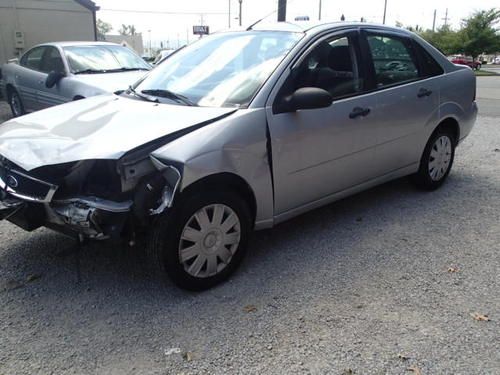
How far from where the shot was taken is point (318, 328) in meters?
2.66

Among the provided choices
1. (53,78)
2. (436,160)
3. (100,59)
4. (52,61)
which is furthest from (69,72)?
(436,160)

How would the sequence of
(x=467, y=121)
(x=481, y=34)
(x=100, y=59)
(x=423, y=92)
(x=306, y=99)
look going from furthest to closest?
(x=481, y=34) → (x=100, y=59) → (x=467, y=121) → (x=423, y=92) → (x=306, y=99)

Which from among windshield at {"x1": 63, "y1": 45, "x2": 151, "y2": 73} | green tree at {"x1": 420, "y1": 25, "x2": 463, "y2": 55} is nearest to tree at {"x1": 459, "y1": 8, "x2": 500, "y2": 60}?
green tree at {"x1": 420, "y1": 25, "x2": 463, "y2": 55}

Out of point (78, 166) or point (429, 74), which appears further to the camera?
point (429, 74)

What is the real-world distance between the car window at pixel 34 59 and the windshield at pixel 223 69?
5.20 metres

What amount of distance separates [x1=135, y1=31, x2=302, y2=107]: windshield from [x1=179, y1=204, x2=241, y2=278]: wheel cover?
78 cm

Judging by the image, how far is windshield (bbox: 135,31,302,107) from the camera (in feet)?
10.7

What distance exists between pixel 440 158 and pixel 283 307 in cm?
289

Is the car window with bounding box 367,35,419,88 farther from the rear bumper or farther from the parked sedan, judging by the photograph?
the rear bumper

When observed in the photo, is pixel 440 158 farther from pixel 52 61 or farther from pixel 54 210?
pixel 52 61

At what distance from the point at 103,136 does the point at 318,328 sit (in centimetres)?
172

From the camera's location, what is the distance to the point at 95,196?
275 centimetres

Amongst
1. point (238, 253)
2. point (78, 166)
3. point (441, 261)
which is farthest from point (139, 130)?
point (441, 261)

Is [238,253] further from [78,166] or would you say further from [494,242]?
[494,242]
